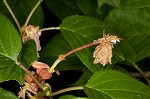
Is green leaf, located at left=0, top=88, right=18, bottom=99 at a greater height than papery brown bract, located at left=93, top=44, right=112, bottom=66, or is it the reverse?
green leaf, located at left=0, top=88, right=18, bottom=99

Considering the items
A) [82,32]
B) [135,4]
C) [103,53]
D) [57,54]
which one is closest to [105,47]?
[103,53]

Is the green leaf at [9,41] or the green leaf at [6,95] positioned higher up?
the green leaf at [9,41]

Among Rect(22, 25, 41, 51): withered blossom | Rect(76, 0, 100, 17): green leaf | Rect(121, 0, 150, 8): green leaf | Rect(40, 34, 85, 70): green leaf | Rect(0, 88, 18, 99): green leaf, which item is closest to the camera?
Rect(0, 88, 18, 99): green leaf

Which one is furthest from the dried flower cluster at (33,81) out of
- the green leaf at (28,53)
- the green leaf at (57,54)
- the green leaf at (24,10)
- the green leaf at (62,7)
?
the green leaf at (62,7)

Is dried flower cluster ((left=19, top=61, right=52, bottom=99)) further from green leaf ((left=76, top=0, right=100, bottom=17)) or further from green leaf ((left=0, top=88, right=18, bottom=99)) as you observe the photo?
green leaf ((left=76, top=0, right=100, bottom=17))

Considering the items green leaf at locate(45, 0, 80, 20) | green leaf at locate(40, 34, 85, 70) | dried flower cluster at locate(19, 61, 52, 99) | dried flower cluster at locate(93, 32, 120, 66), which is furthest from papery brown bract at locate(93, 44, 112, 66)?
green leaf at locate(45, 0, 80, 20)

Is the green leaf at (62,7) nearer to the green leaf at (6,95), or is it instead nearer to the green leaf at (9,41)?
the green leaf at (9,41)

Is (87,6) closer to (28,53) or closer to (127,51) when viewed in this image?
(127,51)
